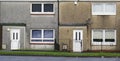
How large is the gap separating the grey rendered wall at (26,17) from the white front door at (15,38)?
98 centimetres

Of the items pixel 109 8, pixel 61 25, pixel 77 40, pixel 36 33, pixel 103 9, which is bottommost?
pixel 77 40

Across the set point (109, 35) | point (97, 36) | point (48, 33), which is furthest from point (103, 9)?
point (48, 33)

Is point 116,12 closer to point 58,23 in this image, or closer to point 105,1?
point 105,1

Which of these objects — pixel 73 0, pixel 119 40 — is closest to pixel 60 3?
pixel 73 0

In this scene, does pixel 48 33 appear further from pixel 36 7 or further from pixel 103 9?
pixel 103 9

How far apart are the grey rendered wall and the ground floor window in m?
4.08

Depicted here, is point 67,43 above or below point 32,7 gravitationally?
below

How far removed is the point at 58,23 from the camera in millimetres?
45438

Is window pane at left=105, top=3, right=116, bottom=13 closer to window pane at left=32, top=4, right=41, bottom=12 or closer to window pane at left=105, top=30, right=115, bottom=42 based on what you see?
window pane at left=105, top=30, right=115, bottom=42

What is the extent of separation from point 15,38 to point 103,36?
9.09 m

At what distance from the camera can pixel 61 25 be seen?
44.9m

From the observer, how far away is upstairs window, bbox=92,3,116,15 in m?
45.2

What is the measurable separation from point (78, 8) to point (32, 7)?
4854mm

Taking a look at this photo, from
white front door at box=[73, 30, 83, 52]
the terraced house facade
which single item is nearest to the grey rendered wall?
the terraced house facade
